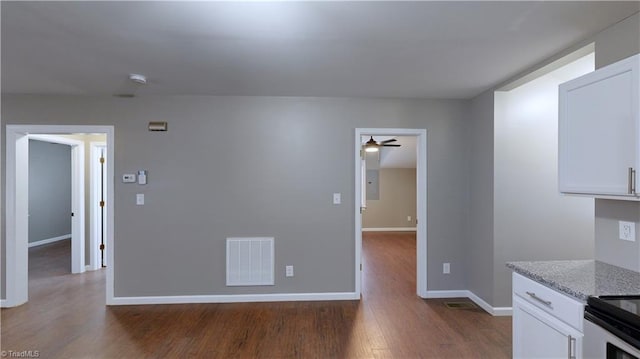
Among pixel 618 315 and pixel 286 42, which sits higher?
pixel 286 42

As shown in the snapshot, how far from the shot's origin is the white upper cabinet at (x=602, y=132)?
5.08 feet

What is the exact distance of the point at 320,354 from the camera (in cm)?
247

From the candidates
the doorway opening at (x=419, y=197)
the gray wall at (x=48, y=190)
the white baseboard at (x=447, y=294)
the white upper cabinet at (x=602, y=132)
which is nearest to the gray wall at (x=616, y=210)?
the white upper cabinet at (x=602, y=132)

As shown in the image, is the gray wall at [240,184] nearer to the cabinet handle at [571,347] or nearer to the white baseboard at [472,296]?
the white baseboard at [472,296]

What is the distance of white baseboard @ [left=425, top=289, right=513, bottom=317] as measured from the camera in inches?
125

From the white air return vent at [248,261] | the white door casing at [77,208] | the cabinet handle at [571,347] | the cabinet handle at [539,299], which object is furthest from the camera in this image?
the white door casing at [77,208]

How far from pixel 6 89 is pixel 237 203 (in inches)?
106

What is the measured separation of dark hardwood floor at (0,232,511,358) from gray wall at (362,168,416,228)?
489 cm

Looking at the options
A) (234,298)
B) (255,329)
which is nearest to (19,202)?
(234,298)

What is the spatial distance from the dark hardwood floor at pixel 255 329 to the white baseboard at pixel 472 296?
0.23 feet

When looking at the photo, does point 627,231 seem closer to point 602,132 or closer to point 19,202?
point 602,132

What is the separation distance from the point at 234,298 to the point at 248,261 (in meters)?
0.46

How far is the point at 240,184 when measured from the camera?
3.56 metres

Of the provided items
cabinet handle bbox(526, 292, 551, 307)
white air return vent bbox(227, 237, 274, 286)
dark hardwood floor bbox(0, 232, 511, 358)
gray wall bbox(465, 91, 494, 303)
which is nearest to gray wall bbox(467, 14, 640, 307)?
gray wall bbox(465, 91, 494, 303)
